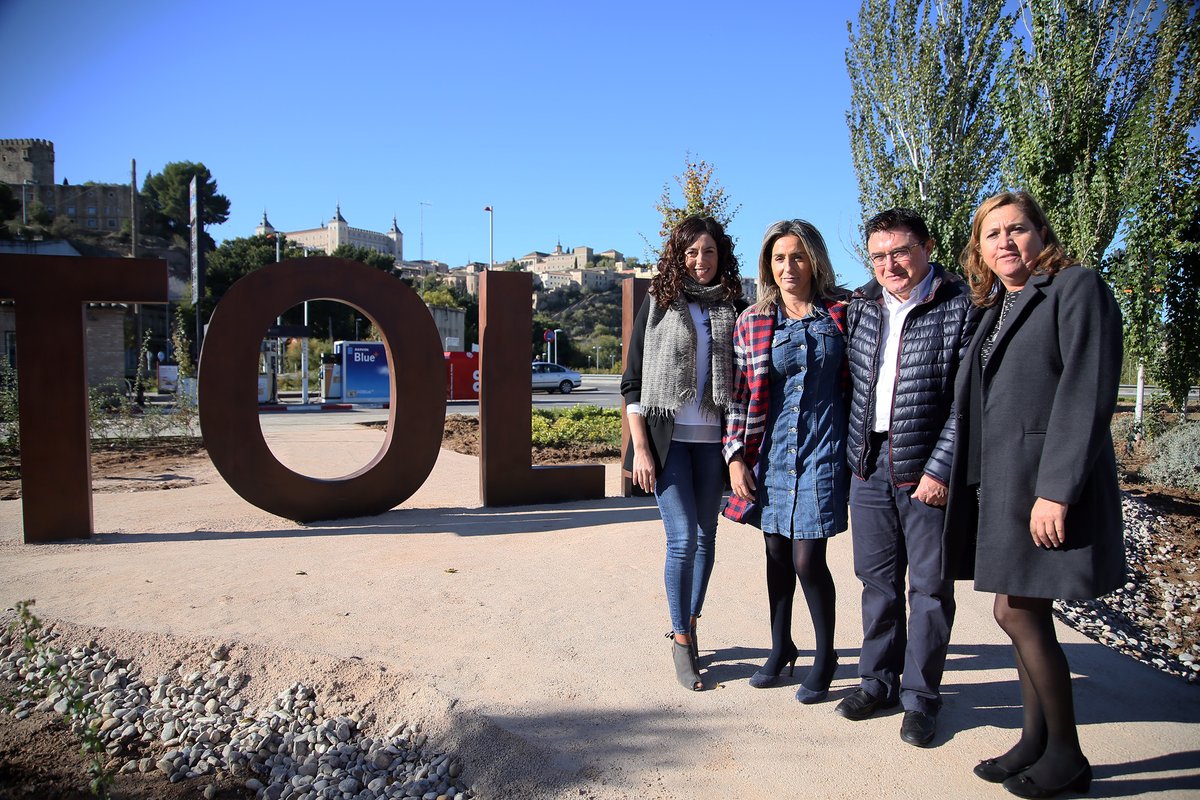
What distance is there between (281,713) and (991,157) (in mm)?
14883

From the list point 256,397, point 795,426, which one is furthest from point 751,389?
point 256,397

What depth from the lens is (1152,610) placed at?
4871 millimetres

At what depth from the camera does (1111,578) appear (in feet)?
7.05

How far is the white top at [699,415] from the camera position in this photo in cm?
302

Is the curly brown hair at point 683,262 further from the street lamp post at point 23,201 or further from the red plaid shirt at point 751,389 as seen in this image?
the street lamp post at point 23,201

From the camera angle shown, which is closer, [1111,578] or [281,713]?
[1111,578]

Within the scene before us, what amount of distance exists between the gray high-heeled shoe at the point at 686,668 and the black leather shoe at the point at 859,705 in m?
0.53

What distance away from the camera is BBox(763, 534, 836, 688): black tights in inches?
110

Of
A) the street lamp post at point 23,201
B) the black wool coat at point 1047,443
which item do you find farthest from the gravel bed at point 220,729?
the street lamp post at point 23,201

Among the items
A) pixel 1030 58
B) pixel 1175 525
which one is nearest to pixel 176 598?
pixel 1175 525

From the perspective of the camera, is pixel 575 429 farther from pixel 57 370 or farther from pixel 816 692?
pixel 816 692

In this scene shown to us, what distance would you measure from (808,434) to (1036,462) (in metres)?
0.77

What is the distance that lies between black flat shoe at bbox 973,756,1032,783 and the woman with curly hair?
1.01 meters

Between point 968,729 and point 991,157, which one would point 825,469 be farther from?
point 991,157
